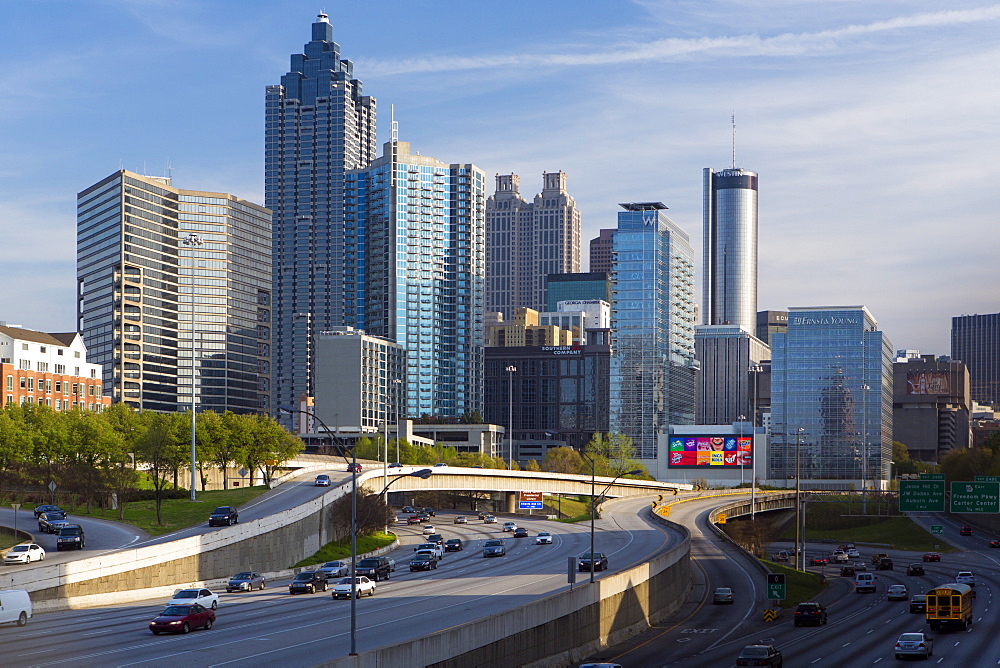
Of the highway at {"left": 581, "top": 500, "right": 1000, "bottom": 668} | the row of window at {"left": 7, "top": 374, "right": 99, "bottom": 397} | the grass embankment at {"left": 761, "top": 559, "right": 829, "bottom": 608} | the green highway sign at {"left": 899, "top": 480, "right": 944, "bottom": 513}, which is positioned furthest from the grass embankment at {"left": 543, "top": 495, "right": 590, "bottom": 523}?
the green highway sign at {"left": 899, "top": 480, "right": 944, "bottom": 513}

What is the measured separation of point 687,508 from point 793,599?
7977 centimetres

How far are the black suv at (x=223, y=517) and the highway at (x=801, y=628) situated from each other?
34007mm

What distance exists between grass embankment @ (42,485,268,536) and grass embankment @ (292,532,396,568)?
8904 millimetres

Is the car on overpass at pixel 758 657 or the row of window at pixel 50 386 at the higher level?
the row of window at pixel 50 386

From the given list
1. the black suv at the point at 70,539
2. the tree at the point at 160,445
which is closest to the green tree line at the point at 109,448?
the tree at the point at 160,445

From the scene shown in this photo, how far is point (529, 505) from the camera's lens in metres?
158

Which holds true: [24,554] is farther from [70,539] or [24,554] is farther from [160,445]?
[160,445]

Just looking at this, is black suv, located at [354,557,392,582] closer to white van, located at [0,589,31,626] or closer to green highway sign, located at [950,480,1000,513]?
white van, located at [0,589,31,626]

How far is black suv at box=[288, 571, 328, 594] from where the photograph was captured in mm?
76625

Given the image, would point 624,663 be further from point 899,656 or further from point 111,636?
point 111,636

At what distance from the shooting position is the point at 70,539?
78500mm

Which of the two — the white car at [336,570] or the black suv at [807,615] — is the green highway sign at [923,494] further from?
the white car at [336,570]

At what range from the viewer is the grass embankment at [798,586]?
95344 millimetres

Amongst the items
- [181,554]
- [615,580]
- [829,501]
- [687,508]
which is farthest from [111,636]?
[829,501]
